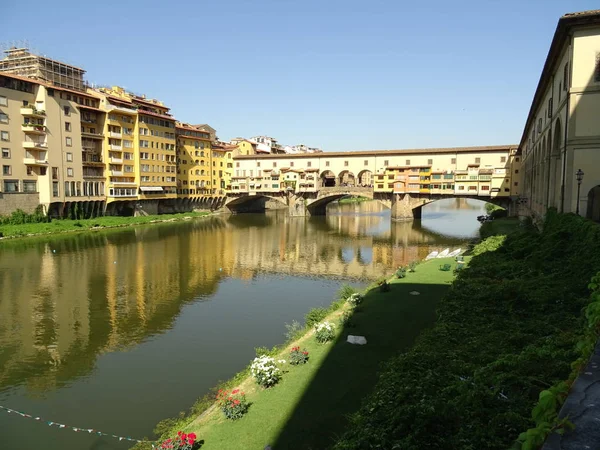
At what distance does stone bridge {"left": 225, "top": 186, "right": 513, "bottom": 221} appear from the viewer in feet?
240

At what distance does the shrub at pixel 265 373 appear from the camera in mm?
12703

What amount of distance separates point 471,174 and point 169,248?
47761 mm

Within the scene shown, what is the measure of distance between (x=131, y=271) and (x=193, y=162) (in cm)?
5250

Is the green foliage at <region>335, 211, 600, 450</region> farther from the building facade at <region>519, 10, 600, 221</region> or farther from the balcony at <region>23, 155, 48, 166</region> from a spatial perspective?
the balcony at <region>23, 155, 48, 166</region>

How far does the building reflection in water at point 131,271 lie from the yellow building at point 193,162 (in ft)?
59.5

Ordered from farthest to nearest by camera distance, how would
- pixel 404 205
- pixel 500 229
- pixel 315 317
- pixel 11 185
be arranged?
pixel 404 205, pixel 11 185, pixel 500 229, pixel 315 317

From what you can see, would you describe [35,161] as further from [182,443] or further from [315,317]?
[182,443]

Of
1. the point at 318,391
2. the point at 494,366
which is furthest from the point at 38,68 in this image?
the point at 494,366

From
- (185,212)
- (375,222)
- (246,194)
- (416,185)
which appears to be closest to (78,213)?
(185,212)

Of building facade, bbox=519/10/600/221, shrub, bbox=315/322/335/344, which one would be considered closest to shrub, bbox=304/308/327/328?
shrub, bbox=315/322/335/344

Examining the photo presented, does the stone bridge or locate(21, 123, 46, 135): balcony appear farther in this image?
Answer: the stone bridge

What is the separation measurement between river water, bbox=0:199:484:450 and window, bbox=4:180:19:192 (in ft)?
28.8

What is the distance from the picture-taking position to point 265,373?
12.7m

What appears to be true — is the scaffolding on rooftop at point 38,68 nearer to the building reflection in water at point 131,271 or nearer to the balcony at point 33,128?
the balcony at point 33,128
